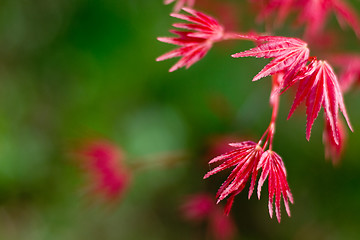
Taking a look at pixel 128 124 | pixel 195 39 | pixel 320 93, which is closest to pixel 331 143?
pixel 320 93

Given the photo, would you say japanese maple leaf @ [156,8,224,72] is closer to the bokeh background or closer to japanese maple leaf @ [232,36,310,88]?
japanese maple leaf @ [232,36,310,88]

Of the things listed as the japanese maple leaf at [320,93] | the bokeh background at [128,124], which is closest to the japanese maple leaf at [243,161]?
the japanese maple leaf at [320,93]

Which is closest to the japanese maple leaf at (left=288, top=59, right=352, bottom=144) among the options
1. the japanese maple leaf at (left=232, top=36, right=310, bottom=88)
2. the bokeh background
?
the japanese maple leaf at (left=232, top=36, right=310, bottom=88)

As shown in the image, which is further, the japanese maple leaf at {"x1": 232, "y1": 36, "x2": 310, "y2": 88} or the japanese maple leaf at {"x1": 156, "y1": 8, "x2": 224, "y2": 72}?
the japanese maple leaf at {"x1": 156, "y1": 8, "x2": 224, "y2": 72}

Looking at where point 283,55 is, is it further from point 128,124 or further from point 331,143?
point 128,124

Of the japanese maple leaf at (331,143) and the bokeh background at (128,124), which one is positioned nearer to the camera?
the japanese maple leaf at (331,143)

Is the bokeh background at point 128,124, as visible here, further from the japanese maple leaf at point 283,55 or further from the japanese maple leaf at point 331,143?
the japanese maple leaf at point 283,55
